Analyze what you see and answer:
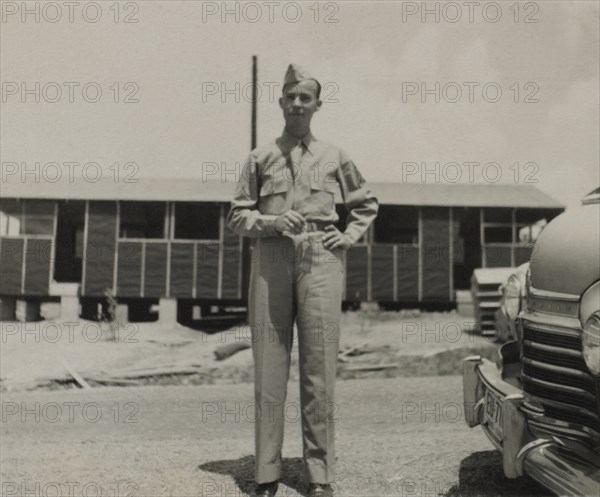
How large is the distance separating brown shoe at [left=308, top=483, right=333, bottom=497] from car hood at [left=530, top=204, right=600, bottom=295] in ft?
4.46

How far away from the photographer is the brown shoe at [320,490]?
2.84 meters

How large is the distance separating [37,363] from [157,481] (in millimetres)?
7668

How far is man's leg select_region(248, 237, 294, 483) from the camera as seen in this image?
2.94 meters

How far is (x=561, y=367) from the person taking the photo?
7.49 feet

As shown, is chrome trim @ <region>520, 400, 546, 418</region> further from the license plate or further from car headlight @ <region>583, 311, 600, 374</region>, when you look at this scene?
car headlight @ <region>583, 311, 600, 374</region>

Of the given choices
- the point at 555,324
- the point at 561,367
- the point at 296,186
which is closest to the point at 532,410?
the point at 561,367

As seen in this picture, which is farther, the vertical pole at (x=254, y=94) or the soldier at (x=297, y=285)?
the vertical pole at (x=254, y=94)

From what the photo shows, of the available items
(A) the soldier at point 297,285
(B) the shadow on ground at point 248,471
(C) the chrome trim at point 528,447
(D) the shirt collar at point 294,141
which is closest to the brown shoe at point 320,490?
(A) the soldier at point 297,285

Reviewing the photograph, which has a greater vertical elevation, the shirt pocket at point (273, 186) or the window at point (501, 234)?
the window at point (501, 234)

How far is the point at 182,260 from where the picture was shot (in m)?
17.7

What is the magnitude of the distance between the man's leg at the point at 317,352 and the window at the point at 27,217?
1651cm

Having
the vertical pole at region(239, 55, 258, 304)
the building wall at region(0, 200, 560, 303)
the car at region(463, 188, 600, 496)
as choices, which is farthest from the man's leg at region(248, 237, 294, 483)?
the building wall at region(0, 200, 560, 303)

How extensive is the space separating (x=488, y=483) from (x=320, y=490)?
3.21 ft

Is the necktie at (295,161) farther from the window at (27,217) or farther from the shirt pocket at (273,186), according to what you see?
the window at (27,217)
